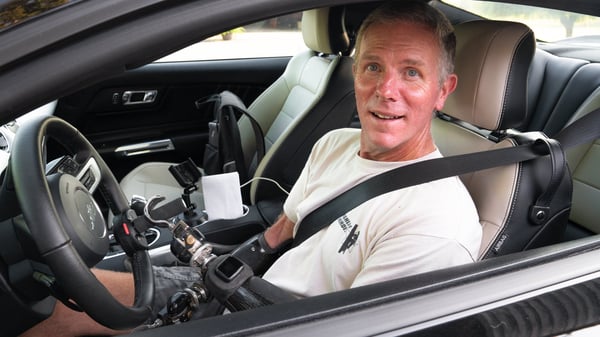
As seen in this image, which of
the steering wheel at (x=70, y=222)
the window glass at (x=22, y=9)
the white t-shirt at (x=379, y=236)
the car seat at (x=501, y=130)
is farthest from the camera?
the car seat at (x=501, y=130)

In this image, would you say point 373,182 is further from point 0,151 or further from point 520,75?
point 0,151

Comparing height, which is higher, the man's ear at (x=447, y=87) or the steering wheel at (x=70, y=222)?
the man's ear at (x=447, y=87)

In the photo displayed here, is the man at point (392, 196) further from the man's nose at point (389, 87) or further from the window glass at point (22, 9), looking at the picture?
the window glass at point (22, 9)

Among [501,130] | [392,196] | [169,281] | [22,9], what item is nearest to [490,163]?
[501,130]

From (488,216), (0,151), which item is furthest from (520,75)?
(0,151)

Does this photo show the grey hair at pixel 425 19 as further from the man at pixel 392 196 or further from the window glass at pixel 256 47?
the window glass at pixel 256 47

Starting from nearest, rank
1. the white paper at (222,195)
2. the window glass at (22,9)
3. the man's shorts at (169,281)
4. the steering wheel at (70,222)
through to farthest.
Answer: the window glass at (22,9) < the steering wheel at (70,222) < the man's shorts at (169,281) < the white paper at (222,195)

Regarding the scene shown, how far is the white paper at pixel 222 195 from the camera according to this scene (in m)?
Answer: 1.92

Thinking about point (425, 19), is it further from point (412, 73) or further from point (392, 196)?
point (392, 196)

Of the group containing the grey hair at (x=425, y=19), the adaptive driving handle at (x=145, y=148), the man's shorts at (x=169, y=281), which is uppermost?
the grey hair at (x=425, y=19)

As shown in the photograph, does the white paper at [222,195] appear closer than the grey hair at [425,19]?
No

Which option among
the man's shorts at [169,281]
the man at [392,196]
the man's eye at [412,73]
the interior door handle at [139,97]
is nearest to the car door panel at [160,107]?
the interior door handle at [139,97]

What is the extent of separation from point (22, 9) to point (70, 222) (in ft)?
1.75

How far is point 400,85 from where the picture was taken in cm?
135
